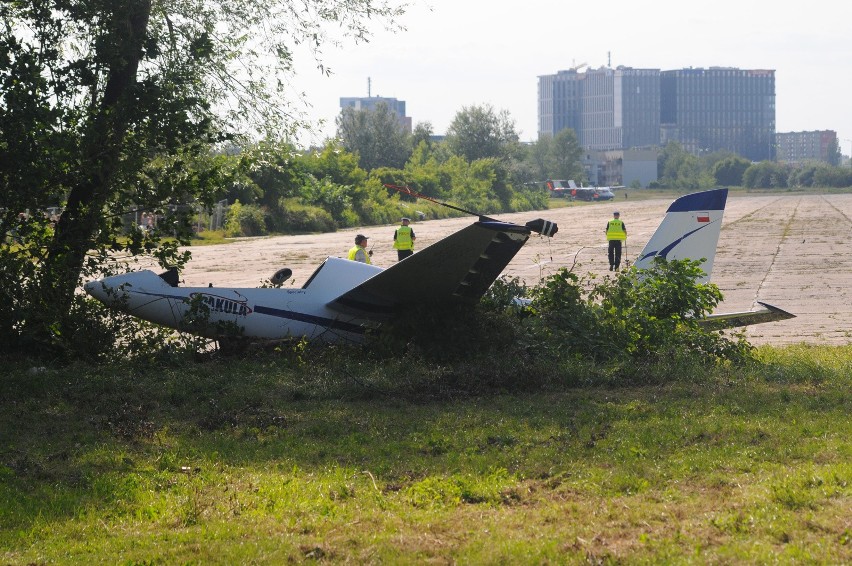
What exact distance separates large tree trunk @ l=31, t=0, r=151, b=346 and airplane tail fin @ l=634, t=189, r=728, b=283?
745 cm

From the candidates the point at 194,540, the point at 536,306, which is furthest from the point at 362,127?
the point at 194,540

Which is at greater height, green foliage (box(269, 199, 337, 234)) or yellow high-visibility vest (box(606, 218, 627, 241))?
yellow high-visibility vest (box(606, 218, 627, 241))

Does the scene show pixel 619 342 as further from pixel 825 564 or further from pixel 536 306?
pixel 825 564

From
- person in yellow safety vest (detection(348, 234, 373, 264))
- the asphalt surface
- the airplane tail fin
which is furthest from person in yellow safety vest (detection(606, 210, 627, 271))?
the airplane tail fin

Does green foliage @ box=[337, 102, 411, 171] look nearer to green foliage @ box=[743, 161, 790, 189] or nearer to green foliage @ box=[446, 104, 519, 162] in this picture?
green foliage @ box=[446, 104, 519, 162]

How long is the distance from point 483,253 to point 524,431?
10.3ft

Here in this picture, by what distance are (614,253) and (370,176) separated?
54.6 meters

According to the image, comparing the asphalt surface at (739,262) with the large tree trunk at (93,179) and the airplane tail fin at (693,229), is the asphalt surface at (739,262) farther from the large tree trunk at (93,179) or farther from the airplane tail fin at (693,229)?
the large tree trunk at (93,179)

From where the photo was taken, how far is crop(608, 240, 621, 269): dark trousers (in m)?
28.6

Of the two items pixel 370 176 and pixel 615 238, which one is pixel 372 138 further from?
pixel 615 238

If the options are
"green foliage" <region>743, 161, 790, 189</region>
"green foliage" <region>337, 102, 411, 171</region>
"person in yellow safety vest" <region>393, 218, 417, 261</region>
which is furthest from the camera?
"green foliage" <region>743, 161, 790, 189</region>

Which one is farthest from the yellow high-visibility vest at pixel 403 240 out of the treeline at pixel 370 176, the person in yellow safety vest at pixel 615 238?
the person in yellow safety vest at pixel 615 238

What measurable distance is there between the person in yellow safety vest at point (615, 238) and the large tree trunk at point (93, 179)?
17.7 meters

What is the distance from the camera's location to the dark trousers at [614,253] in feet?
93.8
